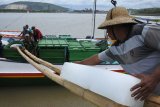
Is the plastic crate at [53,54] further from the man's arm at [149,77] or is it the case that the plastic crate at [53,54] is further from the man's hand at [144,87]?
the man's hand at [144,87]

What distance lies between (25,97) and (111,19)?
593cm

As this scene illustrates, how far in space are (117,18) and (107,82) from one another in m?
0.46

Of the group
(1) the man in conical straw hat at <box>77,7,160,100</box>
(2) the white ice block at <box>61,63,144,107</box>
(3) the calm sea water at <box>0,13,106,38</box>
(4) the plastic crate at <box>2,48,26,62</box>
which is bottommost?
(3) the calm sea water at <box>0,13,106,38</box>

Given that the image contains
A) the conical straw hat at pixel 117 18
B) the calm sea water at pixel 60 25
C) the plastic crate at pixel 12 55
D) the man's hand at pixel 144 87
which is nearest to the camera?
the man's hand at pixel 144 87

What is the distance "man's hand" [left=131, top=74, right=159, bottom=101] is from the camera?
1.50 meters

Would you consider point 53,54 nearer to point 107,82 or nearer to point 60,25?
point 107,82

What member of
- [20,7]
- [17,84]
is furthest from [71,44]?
[20,7]

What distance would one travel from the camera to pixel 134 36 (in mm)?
1823

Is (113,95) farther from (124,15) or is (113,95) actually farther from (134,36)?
(124,15)

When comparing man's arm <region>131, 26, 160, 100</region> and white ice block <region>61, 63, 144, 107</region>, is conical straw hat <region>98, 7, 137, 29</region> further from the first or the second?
white ice block <region>61, 63, 144, 107</region>

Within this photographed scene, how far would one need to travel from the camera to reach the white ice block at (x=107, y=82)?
1.51m

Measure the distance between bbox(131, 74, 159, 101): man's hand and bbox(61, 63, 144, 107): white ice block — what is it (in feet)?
0.07

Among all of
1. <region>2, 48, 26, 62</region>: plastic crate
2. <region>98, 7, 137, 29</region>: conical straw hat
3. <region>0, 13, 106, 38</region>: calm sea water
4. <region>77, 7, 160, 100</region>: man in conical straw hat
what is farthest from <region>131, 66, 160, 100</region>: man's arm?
<region>0, 13, 106, 38</region>: calm sea water

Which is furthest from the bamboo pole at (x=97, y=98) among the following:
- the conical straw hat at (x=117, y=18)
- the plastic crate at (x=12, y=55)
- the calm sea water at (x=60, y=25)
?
the calm sea water at (x=60, y=25)
